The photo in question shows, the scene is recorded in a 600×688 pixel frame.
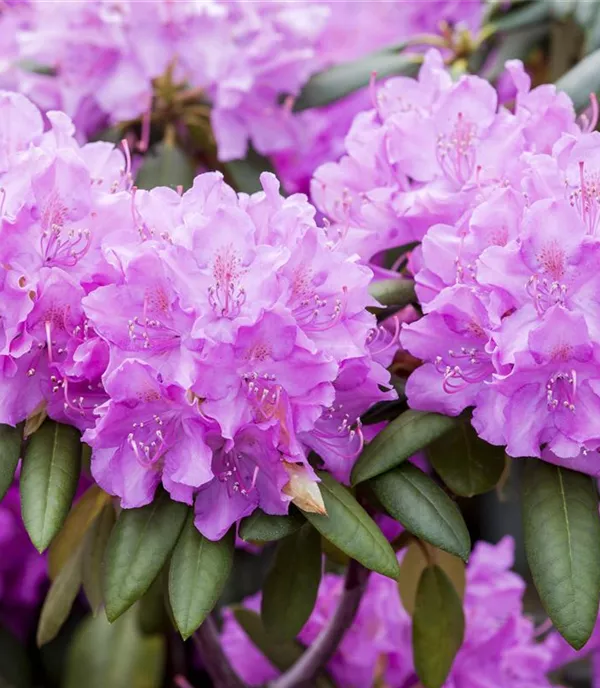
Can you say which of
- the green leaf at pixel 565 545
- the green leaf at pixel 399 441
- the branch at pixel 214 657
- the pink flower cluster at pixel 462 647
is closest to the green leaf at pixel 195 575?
the green leaf at pixel 399 441

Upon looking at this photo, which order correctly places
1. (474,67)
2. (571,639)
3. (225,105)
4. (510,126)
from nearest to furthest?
1. (571,639)
2. (510,126)
3. (225,105)
4. (474,67)

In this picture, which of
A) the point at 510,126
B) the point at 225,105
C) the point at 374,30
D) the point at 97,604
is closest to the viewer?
the point at 510,126

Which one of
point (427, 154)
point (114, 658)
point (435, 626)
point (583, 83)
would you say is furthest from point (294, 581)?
point (114, 658)

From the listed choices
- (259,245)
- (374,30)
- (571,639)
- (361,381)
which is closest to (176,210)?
(259,245)

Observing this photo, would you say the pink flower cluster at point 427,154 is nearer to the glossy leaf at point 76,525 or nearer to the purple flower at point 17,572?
the glossy leaf at point 76,525

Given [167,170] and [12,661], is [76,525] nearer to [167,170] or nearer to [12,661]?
[167,170]

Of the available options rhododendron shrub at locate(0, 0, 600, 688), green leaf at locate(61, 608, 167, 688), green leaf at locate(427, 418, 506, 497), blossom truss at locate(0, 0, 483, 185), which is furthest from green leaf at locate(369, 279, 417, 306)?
green leaf at locate(61, 608, 167, 688)

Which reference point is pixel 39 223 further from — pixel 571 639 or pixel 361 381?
pixel 571 639

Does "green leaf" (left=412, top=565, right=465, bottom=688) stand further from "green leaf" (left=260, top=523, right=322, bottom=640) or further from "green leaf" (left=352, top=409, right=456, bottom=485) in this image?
"green leaf" (left=352, top=409, right=456, bottom=485)
